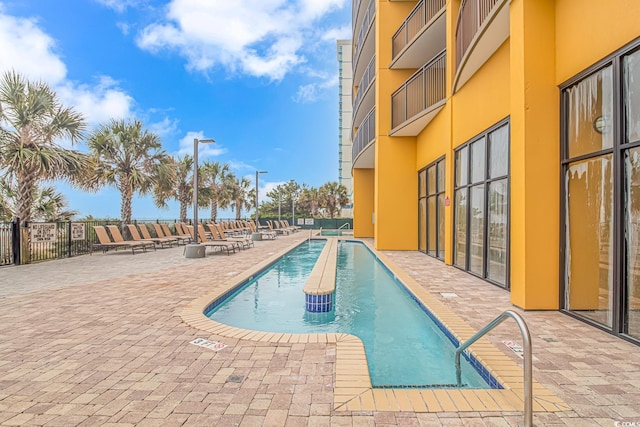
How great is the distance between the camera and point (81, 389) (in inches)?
95.6

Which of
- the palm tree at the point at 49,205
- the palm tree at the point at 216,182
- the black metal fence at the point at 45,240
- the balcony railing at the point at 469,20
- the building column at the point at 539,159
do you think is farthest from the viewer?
the palm tree at the point at 216,182

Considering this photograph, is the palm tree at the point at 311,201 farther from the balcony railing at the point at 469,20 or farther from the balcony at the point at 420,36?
the balcony railing at the point at 469,20

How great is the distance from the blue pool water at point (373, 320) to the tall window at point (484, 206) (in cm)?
174

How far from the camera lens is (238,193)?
100 feet

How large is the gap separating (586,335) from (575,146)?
2.25 m

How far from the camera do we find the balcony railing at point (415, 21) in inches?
400

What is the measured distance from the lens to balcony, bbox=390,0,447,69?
30.9 feet

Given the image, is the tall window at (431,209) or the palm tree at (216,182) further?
the palm tree at (216,182)

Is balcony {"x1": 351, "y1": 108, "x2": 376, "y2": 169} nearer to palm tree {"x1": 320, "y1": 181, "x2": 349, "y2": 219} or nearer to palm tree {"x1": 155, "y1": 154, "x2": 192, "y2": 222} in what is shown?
palm tree {"x1": 155, "y1": 154, "x2": 192, "y2": 222}

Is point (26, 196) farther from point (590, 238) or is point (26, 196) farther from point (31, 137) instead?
point (590, 238)

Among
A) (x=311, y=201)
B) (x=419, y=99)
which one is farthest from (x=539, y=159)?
(x=311, y=201)

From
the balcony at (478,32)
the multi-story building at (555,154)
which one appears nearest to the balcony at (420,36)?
the multi-story building at (555,154)

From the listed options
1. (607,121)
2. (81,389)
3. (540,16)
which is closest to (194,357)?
(81,389)

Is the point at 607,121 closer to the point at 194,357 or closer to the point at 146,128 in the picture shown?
the point at 194,357
